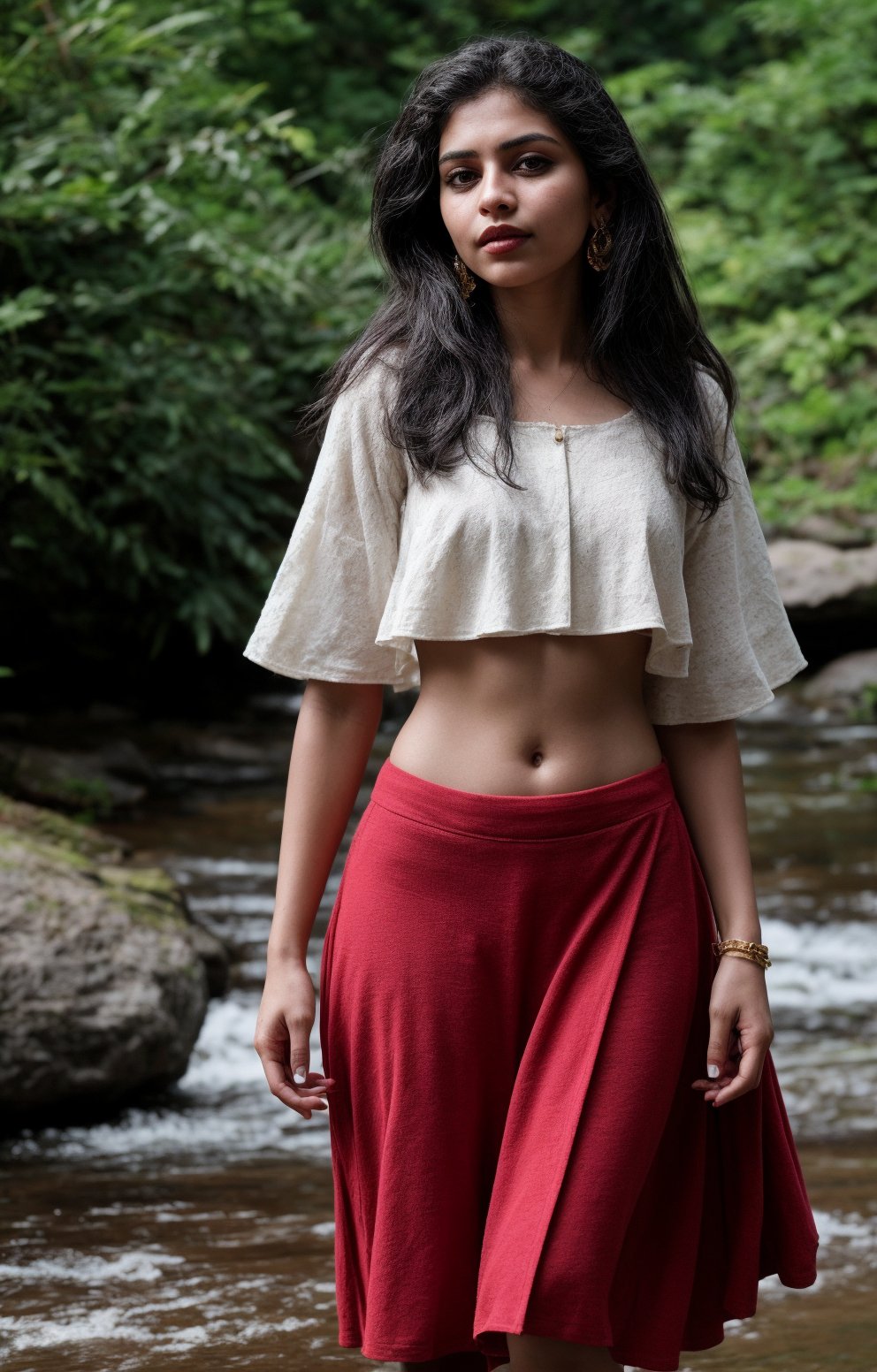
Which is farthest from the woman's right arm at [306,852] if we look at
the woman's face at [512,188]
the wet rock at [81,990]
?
the wet rock at [81,990]

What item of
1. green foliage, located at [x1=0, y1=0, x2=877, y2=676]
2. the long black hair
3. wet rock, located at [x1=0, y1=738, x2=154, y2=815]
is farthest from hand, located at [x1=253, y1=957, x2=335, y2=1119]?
wet rock, located at [x1=0, y1=738, x2=154, y2=815]

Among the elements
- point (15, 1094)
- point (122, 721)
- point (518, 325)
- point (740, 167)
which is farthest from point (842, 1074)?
point (740, 167)

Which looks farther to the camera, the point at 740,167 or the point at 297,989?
the point at 740,167

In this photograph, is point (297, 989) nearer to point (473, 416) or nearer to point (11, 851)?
point (473, 416)

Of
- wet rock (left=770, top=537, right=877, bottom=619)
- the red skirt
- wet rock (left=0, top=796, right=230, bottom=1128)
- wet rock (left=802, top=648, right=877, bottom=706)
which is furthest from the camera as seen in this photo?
wet rock (left=770, top=537, right=877, bottom=619)

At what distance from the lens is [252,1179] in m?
3.87

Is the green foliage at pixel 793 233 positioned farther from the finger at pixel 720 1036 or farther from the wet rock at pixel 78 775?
the finger at pixel 720 1036

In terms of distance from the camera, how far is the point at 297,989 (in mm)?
2062

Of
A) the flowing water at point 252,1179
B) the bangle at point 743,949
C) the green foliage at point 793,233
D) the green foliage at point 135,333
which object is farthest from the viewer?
the green foliage at point 793,233

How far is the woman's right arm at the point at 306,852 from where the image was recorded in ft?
6.73

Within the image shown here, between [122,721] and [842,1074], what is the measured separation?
601 centimetres

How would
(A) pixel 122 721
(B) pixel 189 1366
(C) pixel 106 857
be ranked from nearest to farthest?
1. (B) pixel 189 1366
2. (C) pixel 106 857
3. (A) pixel 122 721

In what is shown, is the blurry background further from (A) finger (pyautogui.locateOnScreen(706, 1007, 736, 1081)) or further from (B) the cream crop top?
(A) finger (pyautogui.locateOnScreen(706, 1007, 736, 1081))

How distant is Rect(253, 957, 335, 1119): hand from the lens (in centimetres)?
203
